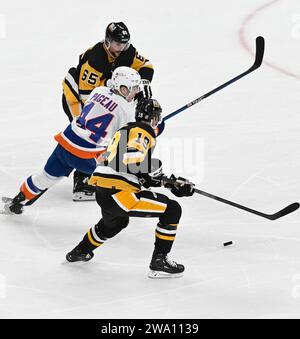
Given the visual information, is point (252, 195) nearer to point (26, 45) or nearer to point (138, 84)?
point (138, 84)

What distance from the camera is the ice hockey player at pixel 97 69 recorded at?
577 centimetres

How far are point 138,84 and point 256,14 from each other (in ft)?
13.0

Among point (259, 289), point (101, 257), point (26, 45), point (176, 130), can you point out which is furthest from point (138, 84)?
point (26, 45)

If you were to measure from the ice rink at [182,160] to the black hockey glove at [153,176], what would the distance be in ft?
1.42

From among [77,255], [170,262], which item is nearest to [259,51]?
[170,262]

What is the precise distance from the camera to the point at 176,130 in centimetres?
691

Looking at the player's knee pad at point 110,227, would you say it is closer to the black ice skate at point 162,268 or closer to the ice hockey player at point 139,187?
the ice hockey player at point 139,187

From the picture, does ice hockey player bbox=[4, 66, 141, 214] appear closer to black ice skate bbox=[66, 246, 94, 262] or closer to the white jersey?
the white jersey

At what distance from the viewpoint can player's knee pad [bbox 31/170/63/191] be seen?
5609mm

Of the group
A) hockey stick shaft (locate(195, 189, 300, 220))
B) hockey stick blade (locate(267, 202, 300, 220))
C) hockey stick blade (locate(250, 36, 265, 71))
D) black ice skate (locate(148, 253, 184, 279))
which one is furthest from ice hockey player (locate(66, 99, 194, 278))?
hockey stick blade (locate(250, 36, 265, 71))

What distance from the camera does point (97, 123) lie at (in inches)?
216

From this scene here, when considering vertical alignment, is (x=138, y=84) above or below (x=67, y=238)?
above

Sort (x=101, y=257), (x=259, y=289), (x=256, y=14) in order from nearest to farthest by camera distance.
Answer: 1. (x=259, y=289)
2. (x=101, y=257)
3. (x=256, y=14)

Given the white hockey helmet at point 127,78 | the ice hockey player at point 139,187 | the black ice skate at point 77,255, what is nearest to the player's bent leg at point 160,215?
the ice hockey player at point 139,187
